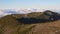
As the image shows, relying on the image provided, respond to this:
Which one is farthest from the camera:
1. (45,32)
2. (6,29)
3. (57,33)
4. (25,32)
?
(6,29)

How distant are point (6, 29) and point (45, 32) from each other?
48.1 m

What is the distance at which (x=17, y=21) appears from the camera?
197875 millimetres

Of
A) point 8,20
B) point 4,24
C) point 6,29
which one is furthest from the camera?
point 8,20

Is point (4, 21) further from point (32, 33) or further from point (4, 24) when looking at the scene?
point (32, 33)

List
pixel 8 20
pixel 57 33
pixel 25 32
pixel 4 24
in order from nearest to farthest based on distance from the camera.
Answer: pixel 57 33 < pixel 25 32 < pixel 4 24 < pixel 8 20

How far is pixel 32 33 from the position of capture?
450 feet

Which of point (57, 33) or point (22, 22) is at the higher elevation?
point (57, 33)

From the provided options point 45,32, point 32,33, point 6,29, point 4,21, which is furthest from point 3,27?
point 45,32

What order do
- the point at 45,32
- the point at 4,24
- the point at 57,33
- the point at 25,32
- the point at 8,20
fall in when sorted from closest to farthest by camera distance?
1. the point at 57,33
2. the point at 45,32
3. the point at 25,32
4. the point at 4,24
5. the point at 8,20

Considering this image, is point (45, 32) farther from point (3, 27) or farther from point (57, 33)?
point (3, 27)

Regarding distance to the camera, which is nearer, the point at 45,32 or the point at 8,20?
the point at 45,32

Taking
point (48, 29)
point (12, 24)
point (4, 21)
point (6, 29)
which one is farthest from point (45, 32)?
point (4, 21)

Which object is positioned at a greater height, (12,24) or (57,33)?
(57,33)

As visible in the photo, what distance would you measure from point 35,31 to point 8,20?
213 ft
